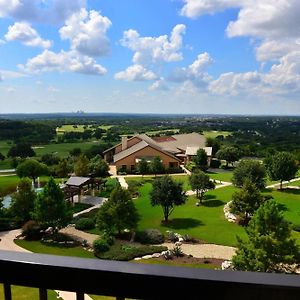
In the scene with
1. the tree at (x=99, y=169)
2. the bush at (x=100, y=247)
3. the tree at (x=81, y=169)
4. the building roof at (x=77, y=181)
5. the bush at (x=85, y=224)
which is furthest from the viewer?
the tree at (x=99, y=169)

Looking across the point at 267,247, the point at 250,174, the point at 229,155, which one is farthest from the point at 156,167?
the point at 267,247

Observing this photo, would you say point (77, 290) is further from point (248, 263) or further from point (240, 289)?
point (248, 263)

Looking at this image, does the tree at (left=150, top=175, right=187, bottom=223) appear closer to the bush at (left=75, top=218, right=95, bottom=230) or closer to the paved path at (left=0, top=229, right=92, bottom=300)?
the bush at (left=75, top=218, right=95, bottom=230)

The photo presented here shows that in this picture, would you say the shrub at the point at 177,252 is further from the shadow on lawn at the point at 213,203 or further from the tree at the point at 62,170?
the tree at the point at 62,170

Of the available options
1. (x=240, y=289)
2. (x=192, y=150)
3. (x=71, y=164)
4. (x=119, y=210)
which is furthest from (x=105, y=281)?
(x=192, y=150)

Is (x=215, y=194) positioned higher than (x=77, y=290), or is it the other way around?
(x=77, y=290)

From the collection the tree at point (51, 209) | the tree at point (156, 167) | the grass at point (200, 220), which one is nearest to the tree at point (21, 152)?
the tree at point (156, 167)

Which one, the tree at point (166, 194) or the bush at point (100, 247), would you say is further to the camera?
the tree at point (166, 194)
